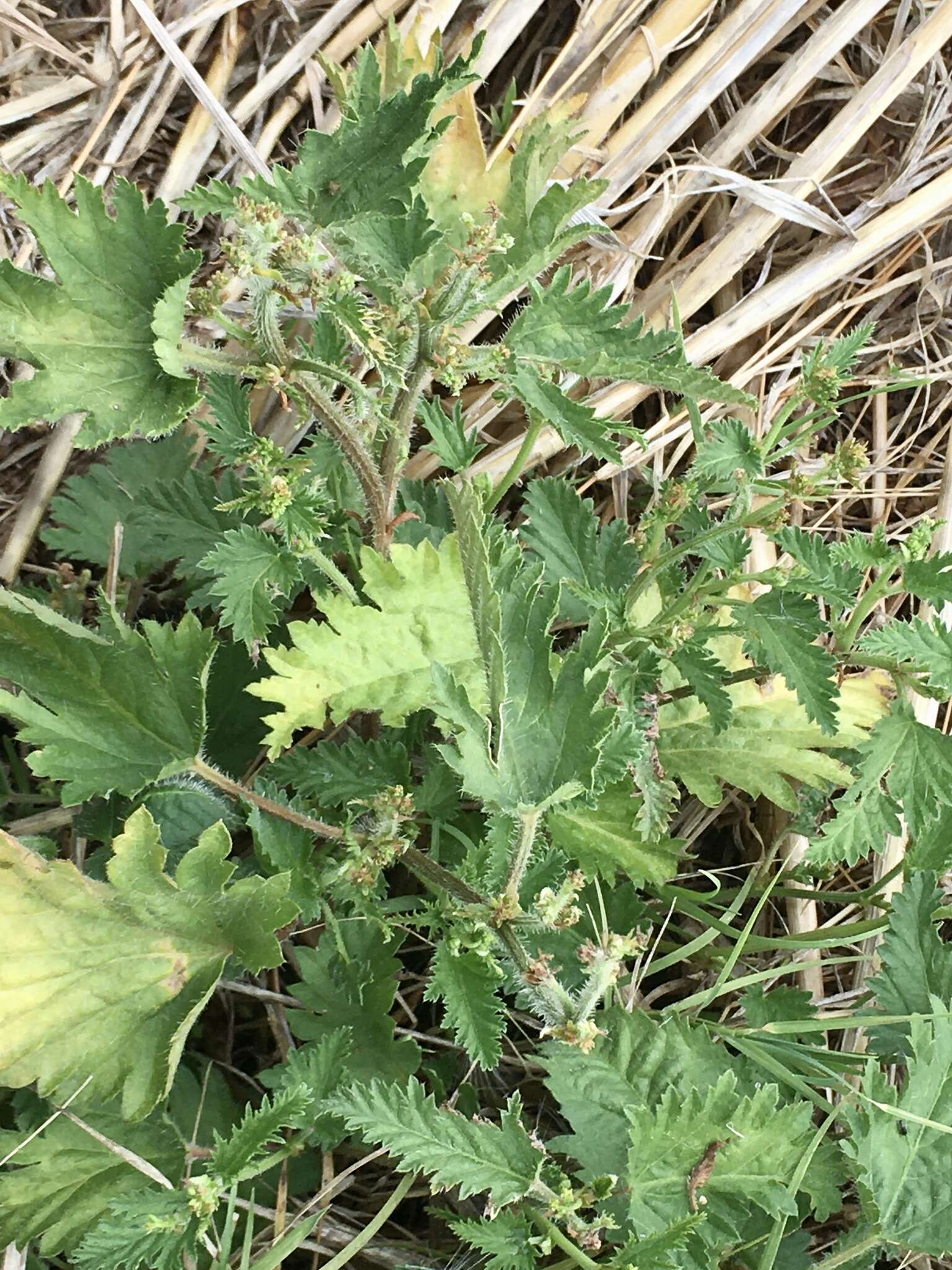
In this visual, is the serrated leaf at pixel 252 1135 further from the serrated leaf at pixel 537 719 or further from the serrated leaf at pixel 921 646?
the serrated leaf at pixel 921 646

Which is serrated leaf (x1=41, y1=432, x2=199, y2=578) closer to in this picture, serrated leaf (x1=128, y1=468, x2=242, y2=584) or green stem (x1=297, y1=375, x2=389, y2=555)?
serrated leaf (x1=128, y1=468, x2=242, y2=584)

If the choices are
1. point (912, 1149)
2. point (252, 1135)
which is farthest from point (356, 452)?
point (912, 1149)

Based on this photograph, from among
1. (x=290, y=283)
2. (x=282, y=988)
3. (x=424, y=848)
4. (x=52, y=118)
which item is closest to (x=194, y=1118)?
(x=282, y=988)

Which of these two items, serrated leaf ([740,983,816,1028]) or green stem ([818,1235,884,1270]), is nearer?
green stem ([818,1235,884,1270])

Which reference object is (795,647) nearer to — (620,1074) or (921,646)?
(921,646)

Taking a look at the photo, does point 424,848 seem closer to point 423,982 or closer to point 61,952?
point 423,982

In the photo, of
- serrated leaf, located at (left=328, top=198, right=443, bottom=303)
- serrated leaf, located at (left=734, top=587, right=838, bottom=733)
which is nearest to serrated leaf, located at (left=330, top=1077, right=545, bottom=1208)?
serrated leaf, located at (left=734, top=587, right=838, bottom=733)
